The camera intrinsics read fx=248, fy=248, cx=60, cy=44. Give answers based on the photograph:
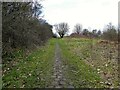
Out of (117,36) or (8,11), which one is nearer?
(8,11)

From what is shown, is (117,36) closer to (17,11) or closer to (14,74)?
(17,11)

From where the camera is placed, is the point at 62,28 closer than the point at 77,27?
Yes

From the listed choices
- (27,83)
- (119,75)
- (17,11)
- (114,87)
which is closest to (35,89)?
(27,83)

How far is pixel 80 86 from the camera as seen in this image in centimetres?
859

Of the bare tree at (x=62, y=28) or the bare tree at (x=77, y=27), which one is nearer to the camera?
the bare tree at (x=62, y=28)

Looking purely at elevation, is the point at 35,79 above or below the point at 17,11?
below

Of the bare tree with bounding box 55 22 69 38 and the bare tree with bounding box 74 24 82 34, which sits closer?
the bare tree with bounding box 55 22 69 38

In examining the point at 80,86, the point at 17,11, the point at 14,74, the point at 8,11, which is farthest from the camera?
the point at 17,11

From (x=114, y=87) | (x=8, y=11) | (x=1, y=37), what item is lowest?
(x=114, y=87)

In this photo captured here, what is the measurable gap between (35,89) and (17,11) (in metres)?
10.1

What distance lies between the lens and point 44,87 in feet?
27.2

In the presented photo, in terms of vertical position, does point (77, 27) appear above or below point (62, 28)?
above

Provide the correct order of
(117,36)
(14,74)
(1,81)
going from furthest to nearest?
(117,36), (14,74), (1,81)

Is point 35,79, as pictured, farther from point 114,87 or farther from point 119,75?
point 119,75
